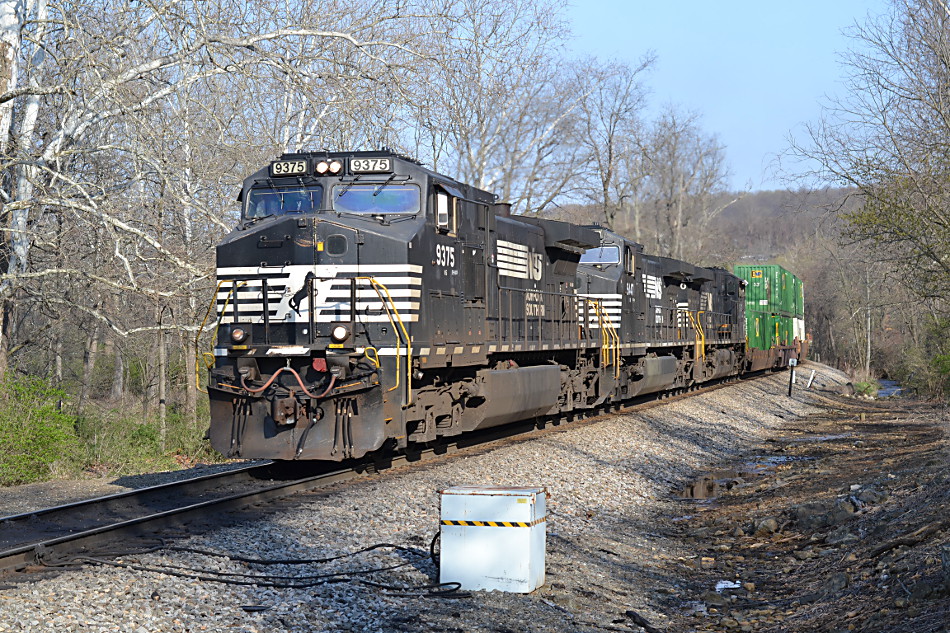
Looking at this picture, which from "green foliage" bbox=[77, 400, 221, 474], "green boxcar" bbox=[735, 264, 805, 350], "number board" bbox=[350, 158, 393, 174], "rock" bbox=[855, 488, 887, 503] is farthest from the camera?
"green boxcar" bbox=[735, 264, 805, 350]

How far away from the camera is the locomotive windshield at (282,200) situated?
1098cm

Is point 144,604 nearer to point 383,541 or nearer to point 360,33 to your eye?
point 383,541

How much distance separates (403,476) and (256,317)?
257cm

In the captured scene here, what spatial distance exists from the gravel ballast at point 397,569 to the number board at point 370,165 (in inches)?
147

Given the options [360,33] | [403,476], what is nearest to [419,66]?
[360,33]

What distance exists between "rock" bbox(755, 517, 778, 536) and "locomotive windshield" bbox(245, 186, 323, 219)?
622cm

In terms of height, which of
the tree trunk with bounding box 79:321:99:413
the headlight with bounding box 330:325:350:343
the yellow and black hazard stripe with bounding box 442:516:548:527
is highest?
the headlight with bounding box 330:325:350:343

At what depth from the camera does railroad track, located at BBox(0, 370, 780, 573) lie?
7.07 metres

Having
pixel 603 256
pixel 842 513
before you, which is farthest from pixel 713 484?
pixel 603 256

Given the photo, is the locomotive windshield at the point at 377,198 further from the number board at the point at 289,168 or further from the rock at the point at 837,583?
the rock at the point at 837,583

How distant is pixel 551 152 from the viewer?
106ft

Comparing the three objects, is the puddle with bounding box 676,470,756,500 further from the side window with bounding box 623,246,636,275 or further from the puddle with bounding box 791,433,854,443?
the side window with bounding box 623,246,636,275

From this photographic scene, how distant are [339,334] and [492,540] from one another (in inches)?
166

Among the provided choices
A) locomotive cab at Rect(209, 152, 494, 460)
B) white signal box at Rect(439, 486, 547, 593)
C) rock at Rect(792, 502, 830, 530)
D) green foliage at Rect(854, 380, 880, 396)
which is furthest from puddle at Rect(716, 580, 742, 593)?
green foliage at Rect(854, 380, 880, 396)
